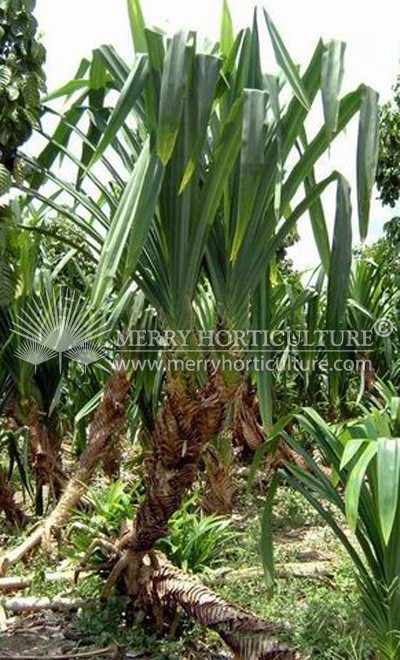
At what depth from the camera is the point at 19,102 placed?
6.69ft

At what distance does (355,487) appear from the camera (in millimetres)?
1798

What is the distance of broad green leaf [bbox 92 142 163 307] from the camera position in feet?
6.20

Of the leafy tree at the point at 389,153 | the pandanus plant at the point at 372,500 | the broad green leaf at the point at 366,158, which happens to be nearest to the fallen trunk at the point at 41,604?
the pandanus plant at the point at 372,500

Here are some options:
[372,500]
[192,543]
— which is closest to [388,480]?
[372,500]

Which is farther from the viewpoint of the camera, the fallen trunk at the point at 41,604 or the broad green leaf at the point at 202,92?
the fallen trunk at the point at 41,604

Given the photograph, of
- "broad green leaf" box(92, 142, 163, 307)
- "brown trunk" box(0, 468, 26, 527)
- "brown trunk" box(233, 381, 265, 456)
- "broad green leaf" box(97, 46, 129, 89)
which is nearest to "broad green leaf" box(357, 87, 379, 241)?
"broad green leaf" box(92, 142, 163, 307)

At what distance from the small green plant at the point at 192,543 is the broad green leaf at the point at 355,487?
127 cm

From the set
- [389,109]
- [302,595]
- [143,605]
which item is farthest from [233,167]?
[389,109]

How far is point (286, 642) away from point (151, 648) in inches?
20.1

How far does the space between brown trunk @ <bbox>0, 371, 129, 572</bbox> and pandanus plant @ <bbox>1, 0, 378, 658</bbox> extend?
30.4 inches

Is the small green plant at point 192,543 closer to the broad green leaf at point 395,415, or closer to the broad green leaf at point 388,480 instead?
the broad green leaf at point 395,415

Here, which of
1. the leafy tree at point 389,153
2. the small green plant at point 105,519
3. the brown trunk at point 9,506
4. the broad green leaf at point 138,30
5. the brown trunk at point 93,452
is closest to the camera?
the broad green leaf at point 138,30

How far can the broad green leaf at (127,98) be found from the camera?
1.97m

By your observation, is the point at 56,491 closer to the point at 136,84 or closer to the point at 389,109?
the point at 136,84
